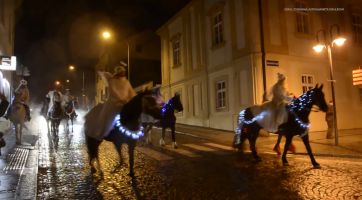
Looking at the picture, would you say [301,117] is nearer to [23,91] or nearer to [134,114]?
[134,114]

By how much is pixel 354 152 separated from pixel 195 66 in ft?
43.7

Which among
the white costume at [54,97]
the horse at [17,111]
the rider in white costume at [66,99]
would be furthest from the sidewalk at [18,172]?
the rider in white costume at [66,99]

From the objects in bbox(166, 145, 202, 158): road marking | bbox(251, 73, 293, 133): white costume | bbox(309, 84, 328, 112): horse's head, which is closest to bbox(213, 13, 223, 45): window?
bbox(166, 145, 202, 158): road marking

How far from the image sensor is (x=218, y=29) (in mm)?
18781

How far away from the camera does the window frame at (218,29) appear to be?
18413mm

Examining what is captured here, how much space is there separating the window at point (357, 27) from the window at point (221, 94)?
30.2ft

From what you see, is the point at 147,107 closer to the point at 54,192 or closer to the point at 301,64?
the point at 54,192

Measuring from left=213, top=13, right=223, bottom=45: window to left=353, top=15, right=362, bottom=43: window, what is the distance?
8653 millimetres

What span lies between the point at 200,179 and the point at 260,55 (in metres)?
10.7

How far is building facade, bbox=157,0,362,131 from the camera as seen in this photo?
15.7 metres

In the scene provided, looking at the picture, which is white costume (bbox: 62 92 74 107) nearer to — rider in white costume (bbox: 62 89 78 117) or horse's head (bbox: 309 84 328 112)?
rider in white costume (bbox: 62 89 78 117)

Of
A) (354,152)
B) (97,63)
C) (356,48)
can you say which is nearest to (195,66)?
(356,48)

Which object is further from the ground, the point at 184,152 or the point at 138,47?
the point at 138,47

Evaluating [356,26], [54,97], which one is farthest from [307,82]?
[54,97]
